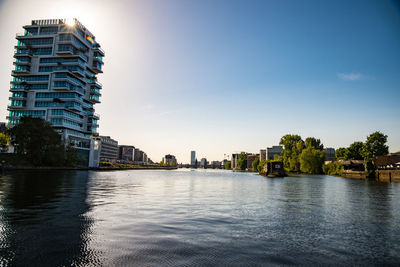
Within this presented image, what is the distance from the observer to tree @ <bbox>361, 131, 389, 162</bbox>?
107m

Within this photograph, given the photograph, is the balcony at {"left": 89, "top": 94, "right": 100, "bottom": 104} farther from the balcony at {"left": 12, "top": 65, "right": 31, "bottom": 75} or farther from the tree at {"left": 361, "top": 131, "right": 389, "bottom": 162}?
the tree at {"left": 361, "top": 131, "right": 389, "bottom": 162}

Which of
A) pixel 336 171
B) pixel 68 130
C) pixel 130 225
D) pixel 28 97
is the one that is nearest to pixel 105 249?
pixel 130 225

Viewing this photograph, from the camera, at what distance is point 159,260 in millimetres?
7840

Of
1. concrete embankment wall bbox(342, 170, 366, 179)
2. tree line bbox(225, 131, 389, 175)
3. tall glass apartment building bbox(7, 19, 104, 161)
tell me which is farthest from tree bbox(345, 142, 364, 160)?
tall glass apartment building bbox(7, 19, 104, 161)

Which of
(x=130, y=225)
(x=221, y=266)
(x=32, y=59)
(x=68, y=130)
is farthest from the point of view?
(x=32, y=59)

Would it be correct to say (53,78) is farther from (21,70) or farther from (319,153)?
(319,153)

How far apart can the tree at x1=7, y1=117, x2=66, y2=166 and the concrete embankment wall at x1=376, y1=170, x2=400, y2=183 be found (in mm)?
107033

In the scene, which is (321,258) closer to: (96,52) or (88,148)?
(88,148)

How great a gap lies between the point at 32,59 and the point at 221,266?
132 m

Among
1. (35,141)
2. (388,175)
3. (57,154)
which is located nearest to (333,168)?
(388,175)

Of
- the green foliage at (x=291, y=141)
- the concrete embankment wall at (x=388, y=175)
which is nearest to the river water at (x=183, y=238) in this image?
the concrete embankment wall at (x=388, y=175)

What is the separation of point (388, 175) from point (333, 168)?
5142cm

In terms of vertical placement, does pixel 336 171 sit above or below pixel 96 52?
below

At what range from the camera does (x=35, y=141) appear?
233ft
